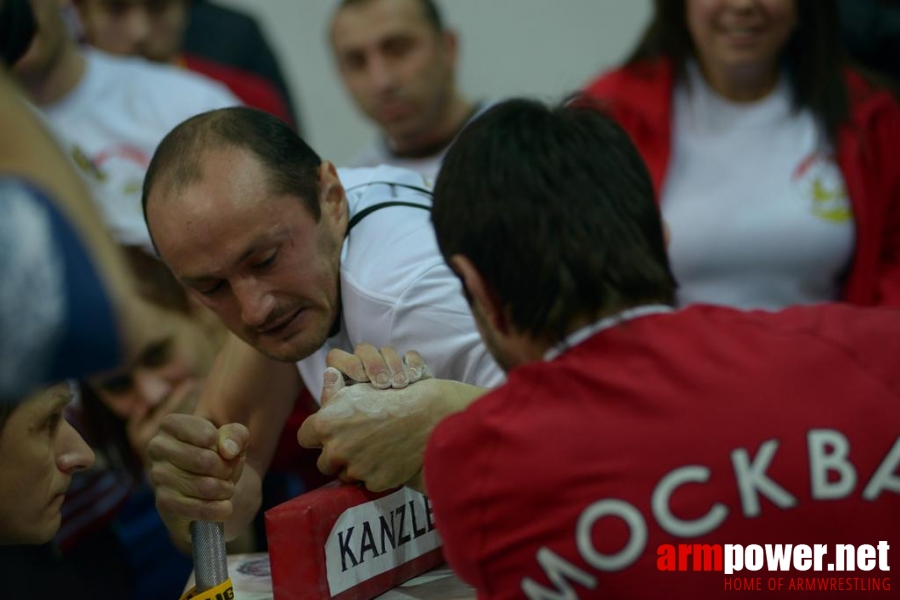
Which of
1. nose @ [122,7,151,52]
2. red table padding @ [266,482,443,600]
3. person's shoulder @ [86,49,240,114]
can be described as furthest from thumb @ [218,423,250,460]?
nose @ [122,7,151,52]

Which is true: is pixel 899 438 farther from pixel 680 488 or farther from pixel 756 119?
pixel 756 119

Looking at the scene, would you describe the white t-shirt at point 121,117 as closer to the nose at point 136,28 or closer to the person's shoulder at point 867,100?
the nose at point 136,28

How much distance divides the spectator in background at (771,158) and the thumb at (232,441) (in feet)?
2.70

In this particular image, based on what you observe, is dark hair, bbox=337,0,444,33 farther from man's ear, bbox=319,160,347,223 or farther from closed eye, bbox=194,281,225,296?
closed eye, bbox=194,281,225,296

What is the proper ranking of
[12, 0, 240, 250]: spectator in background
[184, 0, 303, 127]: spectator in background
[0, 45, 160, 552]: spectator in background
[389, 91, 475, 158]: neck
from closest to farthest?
[0, 45, 160, 552]: spectator in background, [12, 0, 240, 250]: spectator in background, [389, 91, 475, 158]: neck, [184, 0, 303, 127]: spectator in background

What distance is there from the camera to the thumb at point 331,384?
126 centimetres

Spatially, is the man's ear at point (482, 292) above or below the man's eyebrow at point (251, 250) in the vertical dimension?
below

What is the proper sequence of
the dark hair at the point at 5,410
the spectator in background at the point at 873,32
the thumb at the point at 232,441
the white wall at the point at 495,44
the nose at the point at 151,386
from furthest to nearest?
1. the white wall at the point at 495,44
2. the spectator in background at the point at 873,32
3. the nose at the point at 151,386
4. the thumb at the point at 232,441
5. the dark hair at the point at 5,410

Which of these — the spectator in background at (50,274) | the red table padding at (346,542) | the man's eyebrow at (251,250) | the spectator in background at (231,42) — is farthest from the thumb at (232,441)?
the spectator in background at (231,42)

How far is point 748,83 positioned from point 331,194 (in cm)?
87

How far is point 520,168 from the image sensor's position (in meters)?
1.05

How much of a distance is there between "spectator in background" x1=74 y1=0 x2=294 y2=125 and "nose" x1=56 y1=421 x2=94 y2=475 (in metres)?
Result: 1.28

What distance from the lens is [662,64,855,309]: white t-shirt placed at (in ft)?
6.20

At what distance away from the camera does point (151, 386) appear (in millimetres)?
1639
